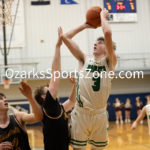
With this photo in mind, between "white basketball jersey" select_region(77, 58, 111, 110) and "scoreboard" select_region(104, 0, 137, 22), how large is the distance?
1201cm

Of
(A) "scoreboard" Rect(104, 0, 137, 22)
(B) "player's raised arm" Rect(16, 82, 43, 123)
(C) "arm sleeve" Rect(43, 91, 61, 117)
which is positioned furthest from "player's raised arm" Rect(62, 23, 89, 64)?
(A) "scoreboard" Rect(104, 0, 137, 22)

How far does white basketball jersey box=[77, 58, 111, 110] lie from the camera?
2.50m

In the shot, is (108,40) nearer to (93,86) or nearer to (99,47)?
(99,47)

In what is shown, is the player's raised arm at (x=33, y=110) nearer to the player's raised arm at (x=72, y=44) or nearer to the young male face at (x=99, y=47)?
the player's raised arm at (x=72, y=44)

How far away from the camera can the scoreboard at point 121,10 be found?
1396cm

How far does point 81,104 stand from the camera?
2.54 meters

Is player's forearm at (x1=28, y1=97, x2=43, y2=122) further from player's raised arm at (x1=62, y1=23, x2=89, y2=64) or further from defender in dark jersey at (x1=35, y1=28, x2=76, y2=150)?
player's raised arm at (x1=62, y1=23, x2=89, y2=64)

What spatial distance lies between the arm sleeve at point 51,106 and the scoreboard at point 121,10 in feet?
40.5

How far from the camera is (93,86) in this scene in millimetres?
2500

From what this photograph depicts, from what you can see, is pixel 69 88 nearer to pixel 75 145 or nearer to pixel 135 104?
pixel 135 104

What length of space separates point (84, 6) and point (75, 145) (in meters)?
12.7

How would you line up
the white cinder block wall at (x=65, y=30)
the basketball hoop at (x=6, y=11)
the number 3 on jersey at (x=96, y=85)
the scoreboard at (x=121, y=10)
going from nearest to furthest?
1. the number 3 on jersey at (x=96, y=85)
2. the basketball hoop at (x=6, y=11)
3. the white cinder block wall at (x=65, y=30)
4. the scoreboard at (x=121, y=10)

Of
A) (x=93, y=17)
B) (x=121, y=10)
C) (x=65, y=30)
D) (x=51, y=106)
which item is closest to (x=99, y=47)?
(x=93, y=17)

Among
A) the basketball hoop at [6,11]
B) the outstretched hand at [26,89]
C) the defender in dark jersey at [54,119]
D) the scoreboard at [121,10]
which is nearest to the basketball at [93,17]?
the defender in dark jersey at [54,119]
